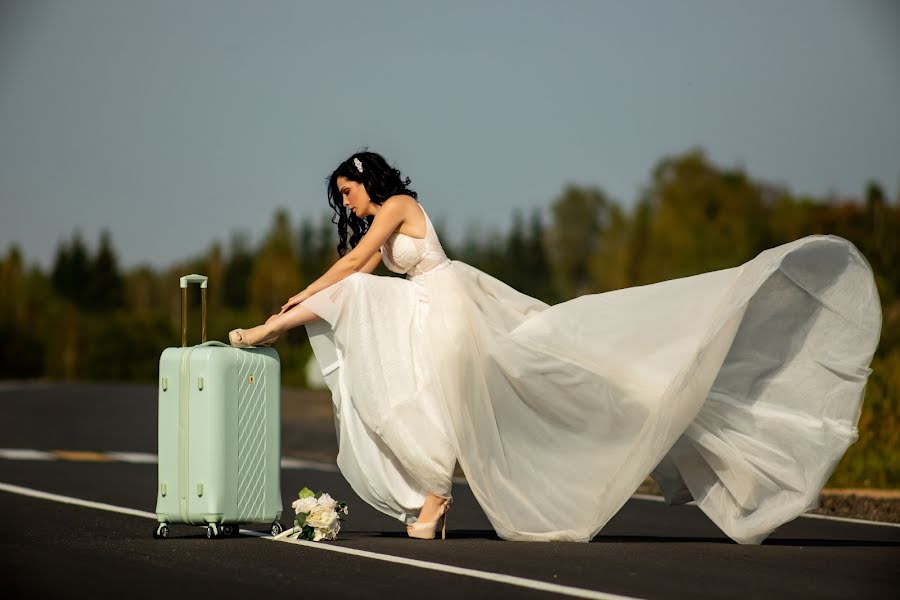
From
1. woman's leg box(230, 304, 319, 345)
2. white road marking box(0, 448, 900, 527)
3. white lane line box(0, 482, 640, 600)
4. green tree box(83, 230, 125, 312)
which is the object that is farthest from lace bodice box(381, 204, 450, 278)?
green tree box(83, 230, 125, 312)

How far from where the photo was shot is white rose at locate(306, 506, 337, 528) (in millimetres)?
9539

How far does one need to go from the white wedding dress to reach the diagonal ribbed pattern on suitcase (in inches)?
20.2

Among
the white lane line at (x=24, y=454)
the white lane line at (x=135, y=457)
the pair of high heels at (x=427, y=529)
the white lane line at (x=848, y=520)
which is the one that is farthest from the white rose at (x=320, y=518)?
the white lane line at (x=24, y=454)

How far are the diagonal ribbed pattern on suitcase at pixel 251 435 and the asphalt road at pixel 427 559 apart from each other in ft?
0.86

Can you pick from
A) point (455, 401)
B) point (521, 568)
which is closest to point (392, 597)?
point (521, 568)

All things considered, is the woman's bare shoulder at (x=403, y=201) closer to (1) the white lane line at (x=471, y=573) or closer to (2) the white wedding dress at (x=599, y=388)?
(2) the white wedding dress at (x=599, y=388)

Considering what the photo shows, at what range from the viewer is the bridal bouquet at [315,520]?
9.55m

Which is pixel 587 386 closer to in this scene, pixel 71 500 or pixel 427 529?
pixel 427 529

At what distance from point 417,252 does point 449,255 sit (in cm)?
5433

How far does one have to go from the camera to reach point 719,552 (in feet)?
30.6

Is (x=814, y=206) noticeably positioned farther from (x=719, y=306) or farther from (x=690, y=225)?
(x=719, y=306)

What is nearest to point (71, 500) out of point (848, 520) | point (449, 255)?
point (848, 520)

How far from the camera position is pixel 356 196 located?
1059 centimetres

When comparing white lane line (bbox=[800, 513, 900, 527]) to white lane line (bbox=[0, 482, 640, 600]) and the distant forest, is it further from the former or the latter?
the distant forest
